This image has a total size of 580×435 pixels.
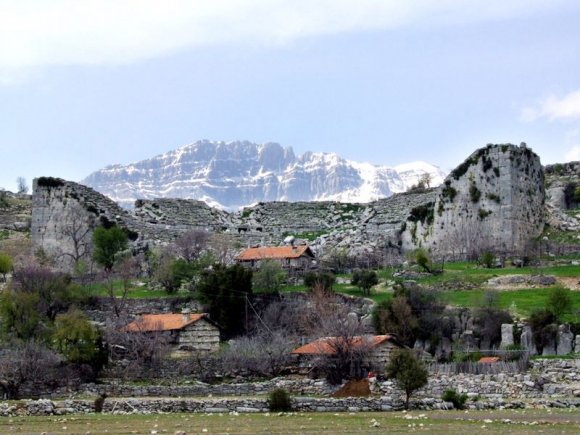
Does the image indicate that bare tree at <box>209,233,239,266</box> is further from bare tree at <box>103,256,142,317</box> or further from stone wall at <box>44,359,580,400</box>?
stone wall at <box>44,359,580,400</box>

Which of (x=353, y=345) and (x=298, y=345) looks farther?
(x=298, y=345)

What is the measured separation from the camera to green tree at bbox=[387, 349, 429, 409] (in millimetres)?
37219

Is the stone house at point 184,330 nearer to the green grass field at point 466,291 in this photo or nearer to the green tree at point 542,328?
the green grass field at point 466,291

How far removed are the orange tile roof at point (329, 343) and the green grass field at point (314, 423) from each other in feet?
40.9

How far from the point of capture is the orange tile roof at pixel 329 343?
154 feet

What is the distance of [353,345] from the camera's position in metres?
46.6

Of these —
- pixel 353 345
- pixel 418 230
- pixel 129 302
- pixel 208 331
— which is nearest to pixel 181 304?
pixel 129 302

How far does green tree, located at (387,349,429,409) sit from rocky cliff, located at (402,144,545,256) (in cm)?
3535

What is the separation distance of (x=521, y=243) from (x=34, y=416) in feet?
154

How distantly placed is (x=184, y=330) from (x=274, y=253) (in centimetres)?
1865

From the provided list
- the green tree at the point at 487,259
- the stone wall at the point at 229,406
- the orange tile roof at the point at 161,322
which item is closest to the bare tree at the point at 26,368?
the orange tile roof at the point at 161,322

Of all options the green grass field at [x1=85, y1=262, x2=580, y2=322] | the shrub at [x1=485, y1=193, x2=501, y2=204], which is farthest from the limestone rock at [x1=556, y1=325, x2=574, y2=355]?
the shrub at [x1=485, y1=193, x2=501, y2=204]

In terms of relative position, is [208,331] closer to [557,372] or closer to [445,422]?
[557,372]

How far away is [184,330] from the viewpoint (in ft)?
178
